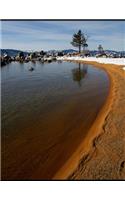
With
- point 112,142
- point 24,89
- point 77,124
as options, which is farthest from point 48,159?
point 24,89

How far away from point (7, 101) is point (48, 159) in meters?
5.26

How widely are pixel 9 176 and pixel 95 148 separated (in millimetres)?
2006

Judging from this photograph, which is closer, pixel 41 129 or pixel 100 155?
pixel 100 155

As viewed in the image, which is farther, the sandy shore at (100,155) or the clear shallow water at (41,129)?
the clear shallow water at (41,129)

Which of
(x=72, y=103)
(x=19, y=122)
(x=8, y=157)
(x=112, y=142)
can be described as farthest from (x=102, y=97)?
(x=8, y=157)

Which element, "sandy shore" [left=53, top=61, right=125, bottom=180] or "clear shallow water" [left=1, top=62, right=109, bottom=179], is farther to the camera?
"clear shallow water" [left=1, top=62, right=109, bottom=179]

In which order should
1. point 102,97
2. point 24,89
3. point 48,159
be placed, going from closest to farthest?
1. point 48,159
2. point 102,97
3. point 24,89

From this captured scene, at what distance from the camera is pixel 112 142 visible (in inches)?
236
